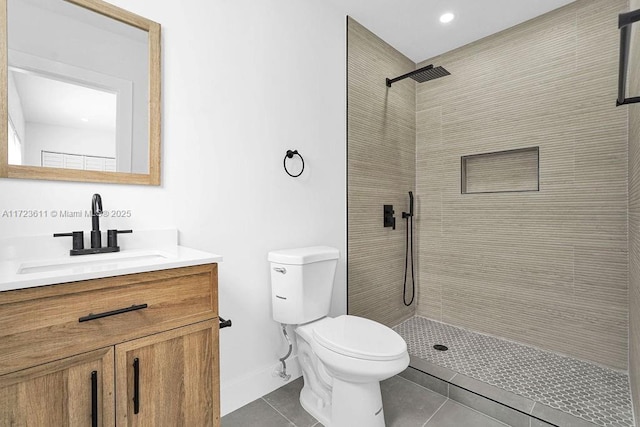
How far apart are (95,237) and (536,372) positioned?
8.27ft

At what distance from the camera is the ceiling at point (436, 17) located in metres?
2.19

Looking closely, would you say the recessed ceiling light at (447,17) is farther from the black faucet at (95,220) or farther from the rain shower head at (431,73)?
the black faucet at (95,220)

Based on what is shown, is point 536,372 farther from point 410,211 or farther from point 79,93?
point 79,93

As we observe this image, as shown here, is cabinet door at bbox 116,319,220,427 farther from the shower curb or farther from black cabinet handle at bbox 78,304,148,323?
the shower curb

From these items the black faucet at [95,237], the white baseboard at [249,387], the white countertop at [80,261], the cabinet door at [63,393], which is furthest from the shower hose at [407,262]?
the cabinet door at [63,393]

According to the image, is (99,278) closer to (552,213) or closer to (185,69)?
(185,69)

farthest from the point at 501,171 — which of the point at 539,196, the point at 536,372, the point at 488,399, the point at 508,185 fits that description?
the point at 488,399

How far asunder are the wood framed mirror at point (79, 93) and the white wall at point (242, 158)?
0.06m

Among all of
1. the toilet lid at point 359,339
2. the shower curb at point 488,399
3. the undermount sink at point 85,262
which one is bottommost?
the shower curb at point 488,399

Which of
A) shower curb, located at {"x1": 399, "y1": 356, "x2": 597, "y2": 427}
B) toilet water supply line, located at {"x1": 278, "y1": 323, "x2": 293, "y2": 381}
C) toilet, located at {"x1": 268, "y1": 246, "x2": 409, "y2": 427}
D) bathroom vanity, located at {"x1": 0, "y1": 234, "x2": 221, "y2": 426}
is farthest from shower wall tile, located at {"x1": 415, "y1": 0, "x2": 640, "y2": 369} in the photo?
bathroom vanity, located at {"x1": 0, "y1": 234, "x2": 221, "y2": 426}

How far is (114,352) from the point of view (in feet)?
3.06

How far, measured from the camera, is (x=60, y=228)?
1.22 meters

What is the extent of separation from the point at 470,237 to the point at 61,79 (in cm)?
279

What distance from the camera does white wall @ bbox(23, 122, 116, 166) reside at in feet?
3.91
